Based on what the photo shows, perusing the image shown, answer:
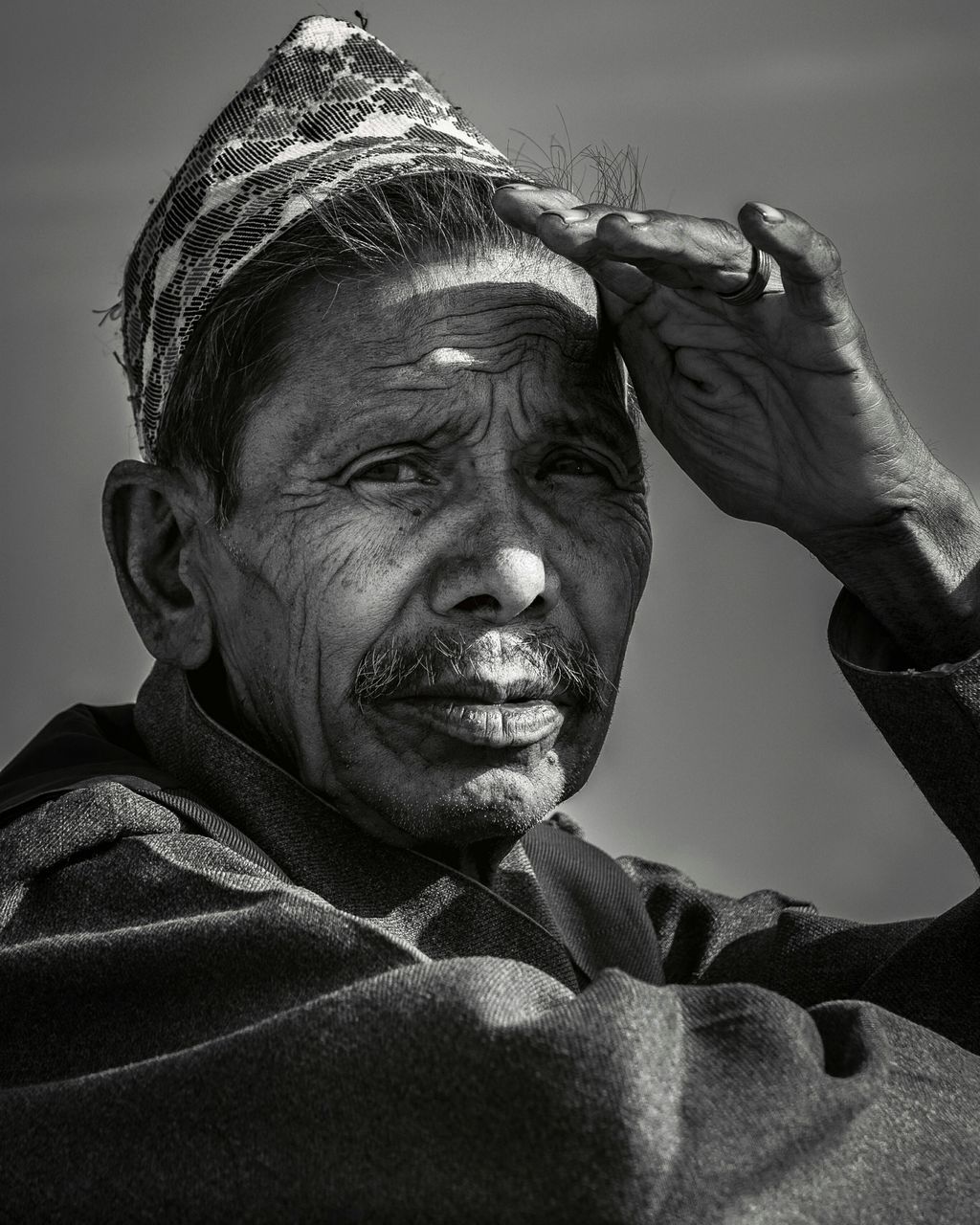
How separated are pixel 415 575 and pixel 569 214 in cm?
43

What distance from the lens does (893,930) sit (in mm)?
1964

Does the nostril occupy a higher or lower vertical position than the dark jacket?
higher

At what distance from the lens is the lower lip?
1.67m

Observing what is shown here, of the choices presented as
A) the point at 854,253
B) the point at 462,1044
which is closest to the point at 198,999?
the point at 462,1044

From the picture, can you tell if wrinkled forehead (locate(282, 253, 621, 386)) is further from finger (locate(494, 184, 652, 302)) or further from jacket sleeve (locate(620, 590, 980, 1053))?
jacket sleeve (locate(620, 590, 980, 1053))

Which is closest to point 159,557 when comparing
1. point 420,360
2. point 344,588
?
point 344,588

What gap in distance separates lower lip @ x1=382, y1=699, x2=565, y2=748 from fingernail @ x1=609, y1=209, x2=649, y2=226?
0.53 metres

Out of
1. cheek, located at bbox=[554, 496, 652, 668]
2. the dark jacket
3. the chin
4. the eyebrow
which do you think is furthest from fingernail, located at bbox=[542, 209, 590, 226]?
the dark jacket

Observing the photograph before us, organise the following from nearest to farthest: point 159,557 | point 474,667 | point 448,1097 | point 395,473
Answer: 1. point 448,1097
2. point 474,667
3. point 395,473
4. point 159,557

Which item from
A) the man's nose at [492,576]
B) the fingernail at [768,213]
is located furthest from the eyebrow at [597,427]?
the fingernail at [768,213]

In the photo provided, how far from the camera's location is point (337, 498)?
1754 mm

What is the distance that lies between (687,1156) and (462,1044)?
0.56 ft

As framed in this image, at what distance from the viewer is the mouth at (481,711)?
1.67 m

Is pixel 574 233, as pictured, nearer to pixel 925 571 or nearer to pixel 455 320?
pixel 455 320
